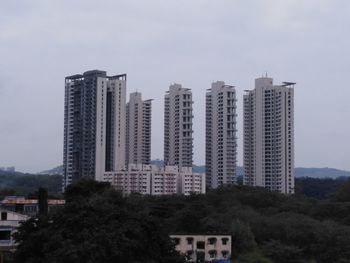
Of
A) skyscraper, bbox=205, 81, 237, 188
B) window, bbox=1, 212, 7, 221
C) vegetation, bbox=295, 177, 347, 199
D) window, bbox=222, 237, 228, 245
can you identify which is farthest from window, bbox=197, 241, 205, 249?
vegetation, bbox=295, 177, 347, 199

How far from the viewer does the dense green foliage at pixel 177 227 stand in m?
13.2

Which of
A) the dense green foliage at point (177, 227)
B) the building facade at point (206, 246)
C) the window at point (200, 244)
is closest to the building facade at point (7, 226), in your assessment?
the dense green foliage at point (177, 227)

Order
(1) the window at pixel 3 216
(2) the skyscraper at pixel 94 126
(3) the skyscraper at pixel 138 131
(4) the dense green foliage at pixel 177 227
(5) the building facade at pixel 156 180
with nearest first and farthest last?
(4) the dense green foliage at pixel 177 227, (1) the window at pixel 3 216, (5) the building facade at pixel 156 180, (2) the skyscraper at pixel 94 126, (3) the skyscraper at pixel 138 131

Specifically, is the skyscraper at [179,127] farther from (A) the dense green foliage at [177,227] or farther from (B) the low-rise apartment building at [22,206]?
(B) the low-rise apartment building at [22,206]

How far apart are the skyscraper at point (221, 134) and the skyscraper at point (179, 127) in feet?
4.71

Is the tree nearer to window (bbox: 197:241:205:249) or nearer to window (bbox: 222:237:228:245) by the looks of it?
window (bbox: 197:241:205:249)

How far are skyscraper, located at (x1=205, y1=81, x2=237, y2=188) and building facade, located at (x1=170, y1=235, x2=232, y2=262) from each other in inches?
825

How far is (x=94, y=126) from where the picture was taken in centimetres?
4075

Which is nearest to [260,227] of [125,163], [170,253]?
[170,253]

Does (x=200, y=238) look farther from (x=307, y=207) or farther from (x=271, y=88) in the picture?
(x=271, y=88)

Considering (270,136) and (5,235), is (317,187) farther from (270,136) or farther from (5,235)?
(5,235)

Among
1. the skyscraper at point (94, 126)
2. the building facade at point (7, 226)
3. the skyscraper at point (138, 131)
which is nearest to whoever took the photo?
the building facade at point (7, 226)

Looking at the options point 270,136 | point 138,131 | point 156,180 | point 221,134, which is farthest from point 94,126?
point 270,136

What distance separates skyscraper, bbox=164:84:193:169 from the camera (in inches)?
1769
